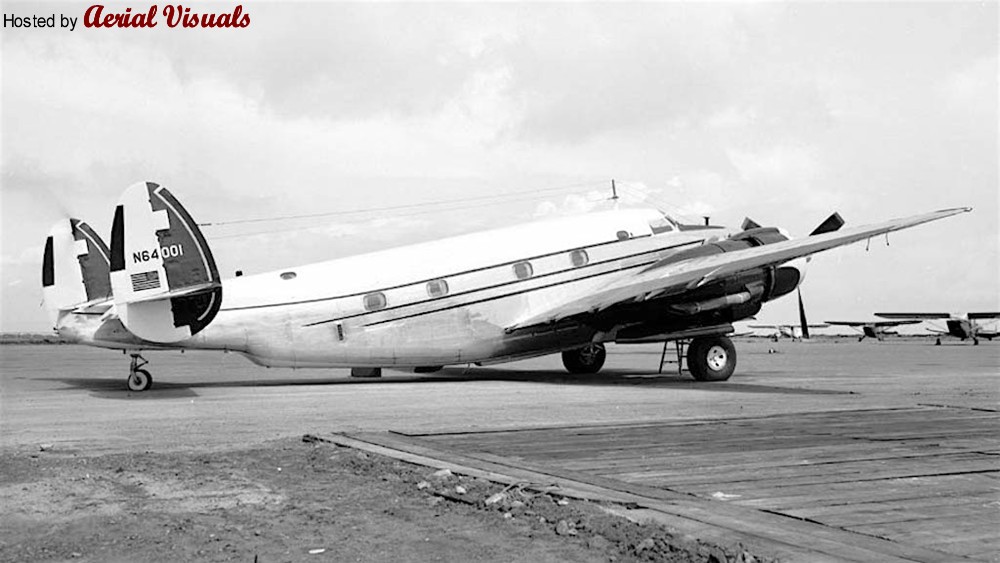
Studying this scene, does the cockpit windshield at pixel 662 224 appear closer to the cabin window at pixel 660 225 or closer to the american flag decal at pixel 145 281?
the cabin window at pixel 660 225

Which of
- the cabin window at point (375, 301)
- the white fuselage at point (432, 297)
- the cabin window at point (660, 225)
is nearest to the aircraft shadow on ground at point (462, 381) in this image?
the white fuselage at point (432, 297)

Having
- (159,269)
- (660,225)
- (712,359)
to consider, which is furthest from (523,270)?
(159,269)

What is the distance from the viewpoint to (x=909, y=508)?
7512mm

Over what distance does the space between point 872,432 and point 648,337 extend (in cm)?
1156

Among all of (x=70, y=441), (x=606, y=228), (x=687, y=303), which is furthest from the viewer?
(x=606, y=228)

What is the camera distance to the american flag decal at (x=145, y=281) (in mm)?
18641

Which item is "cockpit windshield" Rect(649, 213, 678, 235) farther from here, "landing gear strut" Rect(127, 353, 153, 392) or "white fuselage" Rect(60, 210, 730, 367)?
"landing gear strut" Rect(127, 353, 153, 392)

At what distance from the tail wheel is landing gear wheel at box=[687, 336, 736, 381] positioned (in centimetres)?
1311

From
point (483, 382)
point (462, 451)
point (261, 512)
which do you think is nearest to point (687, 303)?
point (483, 382)

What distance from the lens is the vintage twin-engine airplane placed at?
18969 mm

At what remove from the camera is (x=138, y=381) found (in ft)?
68.3

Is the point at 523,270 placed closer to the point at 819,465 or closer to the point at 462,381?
the point at 462,381

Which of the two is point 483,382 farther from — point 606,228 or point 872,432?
point 872,432

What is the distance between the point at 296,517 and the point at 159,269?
41.3ft
